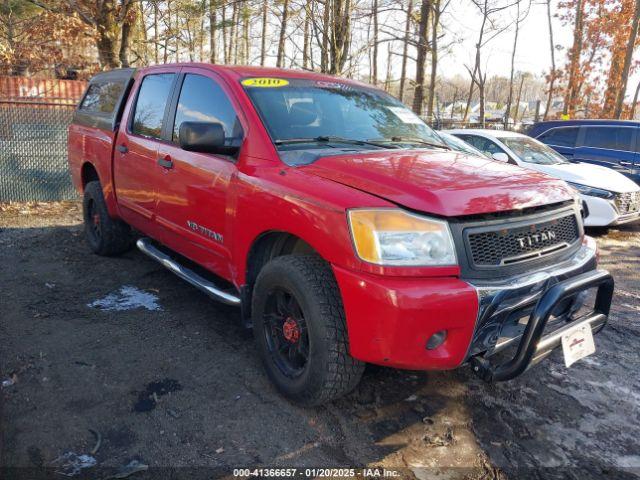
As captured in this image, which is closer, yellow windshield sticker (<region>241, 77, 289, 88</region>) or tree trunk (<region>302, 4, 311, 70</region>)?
yellow windshield sticker (<region>241, 77, 289, 88</region>)

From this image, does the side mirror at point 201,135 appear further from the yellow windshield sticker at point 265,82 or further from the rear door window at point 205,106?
the yellow windshield sticker at point 265,82

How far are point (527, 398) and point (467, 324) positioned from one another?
111cm

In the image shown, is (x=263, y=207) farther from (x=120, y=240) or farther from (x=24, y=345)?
(x=120, y=240)

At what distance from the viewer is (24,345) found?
3711 mm

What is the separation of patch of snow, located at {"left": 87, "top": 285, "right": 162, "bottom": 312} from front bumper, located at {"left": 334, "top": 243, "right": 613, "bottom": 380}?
2.51 m

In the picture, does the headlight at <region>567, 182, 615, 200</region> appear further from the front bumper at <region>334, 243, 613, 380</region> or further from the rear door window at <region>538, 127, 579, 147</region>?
the front bumper at <region>334, 243, 613, 380</region>

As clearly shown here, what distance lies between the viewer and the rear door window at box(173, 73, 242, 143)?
3.54m

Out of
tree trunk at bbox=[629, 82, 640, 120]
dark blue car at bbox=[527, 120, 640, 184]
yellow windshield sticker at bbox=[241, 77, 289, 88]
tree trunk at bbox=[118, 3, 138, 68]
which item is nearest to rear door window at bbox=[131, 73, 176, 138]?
yellow windshield sticker at bbox=[241, 77, 289, 88]

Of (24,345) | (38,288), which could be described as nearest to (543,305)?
(24,345)

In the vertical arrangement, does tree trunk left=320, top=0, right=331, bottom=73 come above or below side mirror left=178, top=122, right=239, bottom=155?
above

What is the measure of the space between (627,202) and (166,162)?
6.99m

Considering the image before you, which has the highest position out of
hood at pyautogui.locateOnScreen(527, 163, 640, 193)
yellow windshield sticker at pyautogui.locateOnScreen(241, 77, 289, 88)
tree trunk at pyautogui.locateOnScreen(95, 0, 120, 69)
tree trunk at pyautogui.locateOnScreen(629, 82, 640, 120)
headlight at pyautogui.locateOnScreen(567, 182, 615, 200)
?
tree trunk at pyautogui.locateOnScreen(95, 0, 120, 69)

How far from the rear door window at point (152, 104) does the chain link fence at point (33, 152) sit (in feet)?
15.3

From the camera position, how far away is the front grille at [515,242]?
2586 mm
